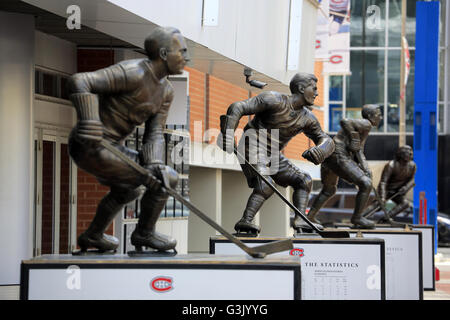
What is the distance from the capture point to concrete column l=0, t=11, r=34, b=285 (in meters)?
10.4

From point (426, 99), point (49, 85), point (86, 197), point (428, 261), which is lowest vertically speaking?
point (428, 261)

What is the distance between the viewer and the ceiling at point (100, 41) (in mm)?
10445

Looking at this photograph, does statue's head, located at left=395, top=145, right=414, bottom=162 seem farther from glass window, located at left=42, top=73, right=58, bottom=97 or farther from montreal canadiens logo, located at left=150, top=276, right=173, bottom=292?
montreal canadiens logo, located at left=150, top=276, right=173, bottom=292

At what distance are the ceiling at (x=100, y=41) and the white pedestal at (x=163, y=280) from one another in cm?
525

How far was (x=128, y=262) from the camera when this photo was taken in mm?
5371

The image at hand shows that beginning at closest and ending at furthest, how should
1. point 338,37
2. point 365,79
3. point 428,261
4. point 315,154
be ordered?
1. point 315,154
2. point 428,261
3. point 338,37
4. point 365,79

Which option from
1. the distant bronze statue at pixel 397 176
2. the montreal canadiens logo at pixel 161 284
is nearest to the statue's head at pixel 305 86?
the montreal canadiens logo at pixel 161 284

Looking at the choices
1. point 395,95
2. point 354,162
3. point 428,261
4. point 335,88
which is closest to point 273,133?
point 354,162

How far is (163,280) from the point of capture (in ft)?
17.6

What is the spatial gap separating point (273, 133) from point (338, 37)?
18419 mm

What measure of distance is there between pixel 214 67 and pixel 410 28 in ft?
104

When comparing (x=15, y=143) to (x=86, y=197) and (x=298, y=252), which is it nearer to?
(x=86, y=197)
